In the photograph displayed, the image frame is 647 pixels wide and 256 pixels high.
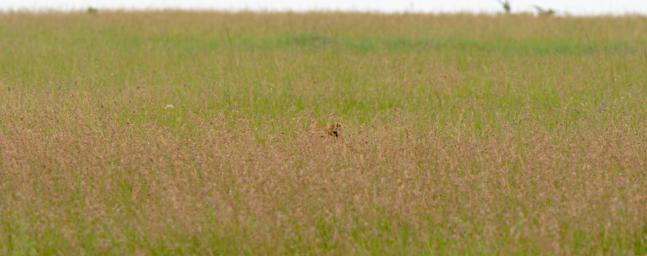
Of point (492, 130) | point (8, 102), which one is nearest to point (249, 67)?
point (8, 102)

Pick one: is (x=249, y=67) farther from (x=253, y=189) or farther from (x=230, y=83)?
(x=253, y=189)

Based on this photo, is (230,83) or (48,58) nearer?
(230,83)

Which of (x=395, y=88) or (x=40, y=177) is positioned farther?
(x=395, y=88)

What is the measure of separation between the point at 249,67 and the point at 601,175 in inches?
227

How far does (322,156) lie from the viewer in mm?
5031

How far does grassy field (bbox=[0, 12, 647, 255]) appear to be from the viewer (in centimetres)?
404

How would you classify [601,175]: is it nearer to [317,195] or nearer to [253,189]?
[317,195]

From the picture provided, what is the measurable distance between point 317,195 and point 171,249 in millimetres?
753

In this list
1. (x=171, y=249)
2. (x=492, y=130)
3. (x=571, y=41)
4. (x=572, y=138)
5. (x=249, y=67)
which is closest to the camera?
(x=171, y=249)

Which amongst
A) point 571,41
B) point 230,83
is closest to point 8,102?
point 230,83

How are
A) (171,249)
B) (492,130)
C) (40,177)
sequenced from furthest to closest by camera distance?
(492,130) < (40,177) < (171,249)

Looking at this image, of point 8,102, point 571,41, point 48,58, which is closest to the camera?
point 8,102

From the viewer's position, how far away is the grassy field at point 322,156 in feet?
13.3

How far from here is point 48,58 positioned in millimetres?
10867
